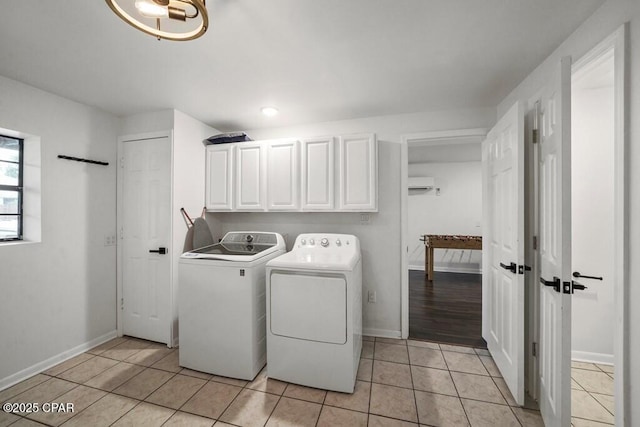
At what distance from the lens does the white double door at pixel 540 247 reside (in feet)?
4.07

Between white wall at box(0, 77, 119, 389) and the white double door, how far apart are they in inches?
148

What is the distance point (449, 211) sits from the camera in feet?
18.2

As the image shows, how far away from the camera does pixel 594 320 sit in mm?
2098

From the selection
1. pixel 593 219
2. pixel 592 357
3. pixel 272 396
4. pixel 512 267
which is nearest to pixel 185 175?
pixel 272 396

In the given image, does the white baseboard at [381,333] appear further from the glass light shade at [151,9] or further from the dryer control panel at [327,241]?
the glass light shade at [151,9]

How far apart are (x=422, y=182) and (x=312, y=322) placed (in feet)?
15.3

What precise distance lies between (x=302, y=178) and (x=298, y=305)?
1.30 m

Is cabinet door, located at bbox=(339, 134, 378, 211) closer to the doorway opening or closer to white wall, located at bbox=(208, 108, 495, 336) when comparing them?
white wall, located at bbox=(208, 108, 495, 336)

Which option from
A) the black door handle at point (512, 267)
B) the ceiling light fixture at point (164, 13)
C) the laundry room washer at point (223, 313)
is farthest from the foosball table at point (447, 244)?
the ceiling light fixture at point (164, 13)

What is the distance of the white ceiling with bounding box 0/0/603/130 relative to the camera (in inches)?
50.3

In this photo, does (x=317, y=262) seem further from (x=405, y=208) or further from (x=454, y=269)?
(x=454, y=269)

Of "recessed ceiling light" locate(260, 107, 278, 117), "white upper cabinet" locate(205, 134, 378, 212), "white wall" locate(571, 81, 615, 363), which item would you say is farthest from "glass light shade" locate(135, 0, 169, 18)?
"white wall" locate(571, 81, 615, 363)

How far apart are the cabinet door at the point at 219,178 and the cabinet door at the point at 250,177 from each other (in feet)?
0.33

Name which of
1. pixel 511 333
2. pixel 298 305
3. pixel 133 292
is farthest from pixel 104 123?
pixel 511 333
